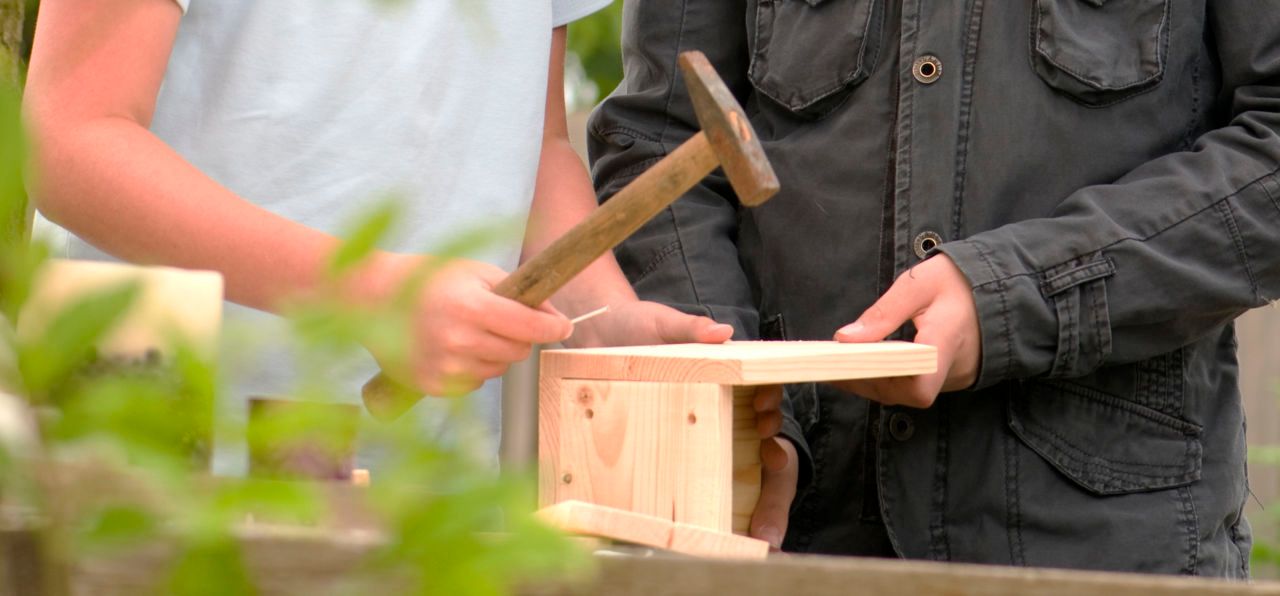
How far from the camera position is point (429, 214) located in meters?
1.69

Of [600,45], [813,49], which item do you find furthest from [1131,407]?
[600,45]

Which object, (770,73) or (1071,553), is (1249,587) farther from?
(770,73)

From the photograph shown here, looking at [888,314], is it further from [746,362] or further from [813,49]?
[813,49]

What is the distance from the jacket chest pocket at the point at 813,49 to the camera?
1.95 meters

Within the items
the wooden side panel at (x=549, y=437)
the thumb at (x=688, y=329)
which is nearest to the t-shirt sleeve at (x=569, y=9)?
the thumb at (x=688, y=329)

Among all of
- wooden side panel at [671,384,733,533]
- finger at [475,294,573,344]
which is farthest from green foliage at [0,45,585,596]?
wooden side panel at [671,384,733,533]

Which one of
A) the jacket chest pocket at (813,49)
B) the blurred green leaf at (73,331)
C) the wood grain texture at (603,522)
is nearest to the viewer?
the blurred green leaf at (73,331)

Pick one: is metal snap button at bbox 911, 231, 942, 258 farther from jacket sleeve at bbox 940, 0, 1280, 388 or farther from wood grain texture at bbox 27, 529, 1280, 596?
wood grain texture at bbox 27, 529, 1280, 596

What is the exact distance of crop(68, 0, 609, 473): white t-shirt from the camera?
1598 mm

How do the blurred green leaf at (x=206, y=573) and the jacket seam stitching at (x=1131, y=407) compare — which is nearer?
the blurred green leaf at (x=206, y=573)

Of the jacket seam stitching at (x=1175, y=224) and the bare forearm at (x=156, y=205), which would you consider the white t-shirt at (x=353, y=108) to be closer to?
the bare forearm at (x=156, y=205)

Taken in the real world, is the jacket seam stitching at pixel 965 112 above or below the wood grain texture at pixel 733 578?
above

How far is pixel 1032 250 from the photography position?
1.75 meters

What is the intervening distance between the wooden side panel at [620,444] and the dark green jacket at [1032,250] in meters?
0.41
